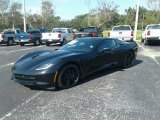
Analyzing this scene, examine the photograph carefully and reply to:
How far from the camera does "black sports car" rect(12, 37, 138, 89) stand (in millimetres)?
6156

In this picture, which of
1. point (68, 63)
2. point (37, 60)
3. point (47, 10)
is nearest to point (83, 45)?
point (68, 63)

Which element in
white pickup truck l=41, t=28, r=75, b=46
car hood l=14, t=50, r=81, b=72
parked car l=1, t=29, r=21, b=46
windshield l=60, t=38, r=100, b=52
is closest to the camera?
car hood l=14, t=50, r=81, b=72

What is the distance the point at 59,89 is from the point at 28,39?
57.1ft

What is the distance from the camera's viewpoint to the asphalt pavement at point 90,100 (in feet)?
15.6

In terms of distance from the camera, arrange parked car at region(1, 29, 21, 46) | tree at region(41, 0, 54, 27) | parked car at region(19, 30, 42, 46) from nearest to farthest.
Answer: parked car at region(19, 30, 42, 46) < parked car at region(1, 29, 21, 46) < tree at region(41, 0, 54, 27)

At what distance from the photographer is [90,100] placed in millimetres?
5598

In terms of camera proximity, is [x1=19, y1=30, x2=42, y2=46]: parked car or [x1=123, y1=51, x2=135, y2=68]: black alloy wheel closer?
[x1=123, y1=51, x2=135, y2=68]: black alloy wheel

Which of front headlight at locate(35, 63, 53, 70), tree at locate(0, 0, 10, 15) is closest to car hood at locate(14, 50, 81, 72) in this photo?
front headlight at locate(35, 63, 53, 70)

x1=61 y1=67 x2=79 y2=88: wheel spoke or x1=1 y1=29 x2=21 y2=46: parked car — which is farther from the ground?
x1=1 y1=29 x2=21 y2=46: parked car

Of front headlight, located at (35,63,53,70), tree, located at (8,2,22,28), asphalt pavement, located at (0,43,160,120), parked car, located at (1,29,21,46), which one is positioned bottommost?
asphalt pavement, located at (0,43,160,120)

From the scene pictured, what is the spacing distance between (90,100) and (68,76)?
1.25m

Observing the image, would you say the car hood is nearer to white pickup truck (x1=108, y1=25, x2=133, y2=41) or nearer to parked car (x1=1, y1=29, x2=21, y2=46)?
white pickup truck (x1=108, y1=25, x2=133, y2=41)

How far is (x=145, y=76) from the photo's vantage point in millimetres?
7914

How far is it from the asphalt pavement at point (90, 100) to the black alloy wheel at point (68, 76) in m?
0.17
